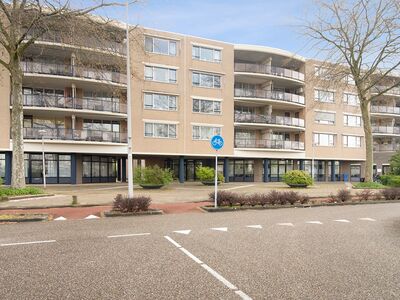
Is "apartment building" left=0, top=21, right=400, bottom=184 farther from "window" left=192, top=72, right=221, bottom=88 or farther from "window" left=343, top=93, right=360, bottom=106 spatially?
"window" left=343, top=93, right=360, bottom=106

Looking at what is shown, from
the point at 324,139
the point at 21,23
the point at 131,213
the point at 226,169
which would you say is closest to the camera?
the point at 131,213

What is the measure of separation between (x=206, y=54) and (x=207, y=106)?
5.39 metres

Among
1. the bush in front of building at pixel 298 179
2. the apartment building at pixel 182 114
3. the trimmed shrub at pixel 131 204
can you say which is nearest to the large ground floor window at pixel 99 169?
the apartment building at pixel 182 114

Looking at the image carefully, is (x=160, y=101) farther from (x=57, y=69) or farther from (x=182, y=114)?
(x=57, y=69)

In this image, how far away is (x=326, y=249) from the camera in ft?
22.9

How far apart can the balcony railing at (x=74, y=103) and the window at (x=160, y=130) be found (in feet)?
8.88

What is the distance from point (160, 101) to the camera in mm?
31203

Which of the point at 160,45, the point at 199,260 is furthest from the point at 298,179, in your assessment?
the point at 199,260

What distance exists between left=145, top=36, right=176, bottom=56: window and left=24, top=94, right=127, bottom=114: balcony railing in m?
6.15

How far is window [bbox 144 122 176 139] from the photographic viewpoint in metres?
30.6

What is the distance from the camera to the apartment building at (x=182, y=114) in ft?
90.3

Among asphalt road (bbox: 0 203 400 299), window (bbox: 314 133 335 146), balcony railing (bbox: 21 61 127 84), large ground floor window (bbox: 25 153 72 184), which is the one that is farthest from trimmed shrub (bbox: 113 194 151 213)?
window (bbox: 314 133 335 146)

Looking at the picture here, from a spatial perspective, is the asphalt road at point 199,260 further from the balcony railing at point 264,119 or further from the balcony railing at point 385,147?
the balcony railing at point 385,147

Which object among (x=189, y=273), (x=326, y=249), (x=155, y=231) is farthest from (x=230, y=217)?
(x=189, y=273)
